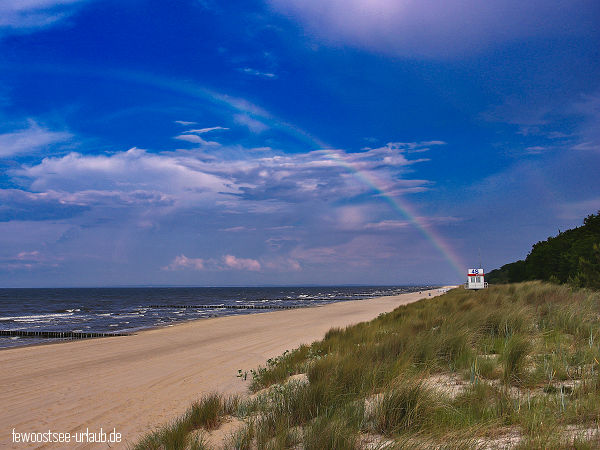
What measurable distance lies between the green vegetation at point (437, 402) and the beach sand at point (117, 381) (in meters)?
2.75

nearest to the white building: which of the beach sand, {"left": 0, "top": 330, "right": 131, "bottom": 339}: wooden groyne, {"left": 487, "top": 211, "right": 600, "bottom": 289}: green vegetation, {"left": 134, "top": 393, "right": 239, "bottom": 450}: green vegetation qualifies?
{"left": 487, "top": 211, "right": 600, "bottom": 289}: green vegetation

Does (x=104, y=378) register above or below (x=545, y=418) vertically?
below

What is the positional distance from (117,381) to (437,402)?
32.7ft

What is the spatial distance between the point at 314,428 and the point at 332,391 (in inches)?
59.2

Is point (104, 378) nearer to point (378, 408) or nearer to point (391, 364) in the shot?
point (391, 364)

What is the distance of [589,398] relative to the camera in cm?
443

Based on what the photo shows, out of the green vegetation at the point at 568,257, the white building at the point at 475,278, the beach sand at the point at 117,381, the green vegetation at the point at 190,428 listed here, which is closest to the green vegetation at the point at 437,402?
the green vegetation at the point at 190,428

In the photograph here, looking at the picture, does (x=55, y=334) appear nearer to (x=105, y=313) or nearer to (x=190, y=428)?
(x=105, y=313)

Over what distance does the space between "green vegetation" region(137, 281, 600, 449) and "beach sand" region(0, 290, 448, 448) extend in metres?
2.75

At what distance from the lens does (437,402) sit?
4891 millimetres

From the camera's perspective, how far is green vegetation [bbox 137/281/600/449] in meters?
4.09

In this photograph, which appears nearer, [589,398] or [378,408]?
[589,398]

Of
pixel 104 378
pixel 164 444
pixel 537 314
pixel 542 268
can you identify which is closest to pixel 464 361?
pixel 164 444

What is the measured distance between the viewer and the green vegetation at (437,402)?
4086 mm
